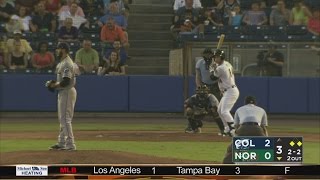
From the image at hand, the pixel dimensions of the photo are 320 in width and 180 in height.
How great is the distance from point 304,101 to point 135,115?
3.84 m

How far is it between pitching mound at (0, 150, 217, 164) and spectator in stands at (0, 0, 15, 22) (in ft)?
25.3

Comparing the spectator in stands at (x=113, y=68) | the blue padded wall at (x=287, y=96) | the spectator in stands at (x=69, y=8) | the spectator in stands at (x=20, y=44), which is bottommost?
the blue padded wall at (x=287, y=96)

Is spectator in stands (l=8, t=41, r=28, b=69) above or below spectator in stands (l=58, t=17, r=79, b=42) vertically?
below

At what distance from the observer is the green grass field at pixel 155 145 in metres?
11.8

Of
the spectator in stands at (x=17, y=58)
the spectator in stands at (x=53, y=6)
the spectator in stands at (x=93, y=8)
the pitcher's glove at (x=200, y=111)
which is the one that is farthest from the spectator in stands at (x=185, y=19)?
the pitcher's glove at (x=200, y=111)

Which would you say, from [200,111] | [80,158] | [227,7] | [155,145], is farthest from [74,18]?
[80,158]

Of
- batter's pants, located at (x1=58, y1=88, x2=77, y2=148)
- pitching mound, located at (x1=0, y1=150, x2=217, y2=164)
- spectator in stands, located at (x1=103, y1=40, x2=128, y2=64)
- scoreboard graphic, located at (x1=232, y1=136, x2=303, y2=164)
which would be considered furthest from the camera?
spectator in stands, located at (x1=103, y1=40, x2=128, y2=64)

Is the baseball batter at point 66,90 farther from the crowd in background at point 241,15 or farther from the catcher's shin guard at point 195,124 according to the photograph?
the crowd in background at point 241,15

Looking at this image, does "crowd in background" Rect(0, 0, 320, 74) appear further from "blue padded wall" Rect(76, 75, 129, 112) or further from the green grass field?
the green grass field

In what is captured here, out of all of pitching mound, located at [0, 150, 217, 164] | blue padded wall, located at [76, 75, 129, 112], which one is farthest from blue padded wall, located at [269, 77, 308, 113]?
pitching mound, located at [0, 150, 217, 164]

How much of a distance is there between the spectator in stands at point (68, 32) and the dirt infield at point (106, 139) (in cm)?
181

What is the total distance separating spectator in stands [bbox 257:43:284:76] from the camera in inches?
690

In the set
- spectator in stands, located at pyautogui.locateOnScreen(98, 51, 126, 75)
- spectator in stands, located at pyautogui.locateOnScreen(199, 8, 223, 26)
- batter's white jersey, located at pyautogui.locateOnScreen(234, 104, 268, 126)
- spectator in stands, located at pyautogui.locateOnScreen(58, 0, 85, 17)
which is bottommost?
spectator in stands, located at pyautogui.locateOnScreen(98, 51, 126, 75)

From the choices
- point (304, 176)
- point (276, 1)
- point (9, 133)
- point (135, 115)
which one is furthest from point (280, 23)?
point (304, 176)
